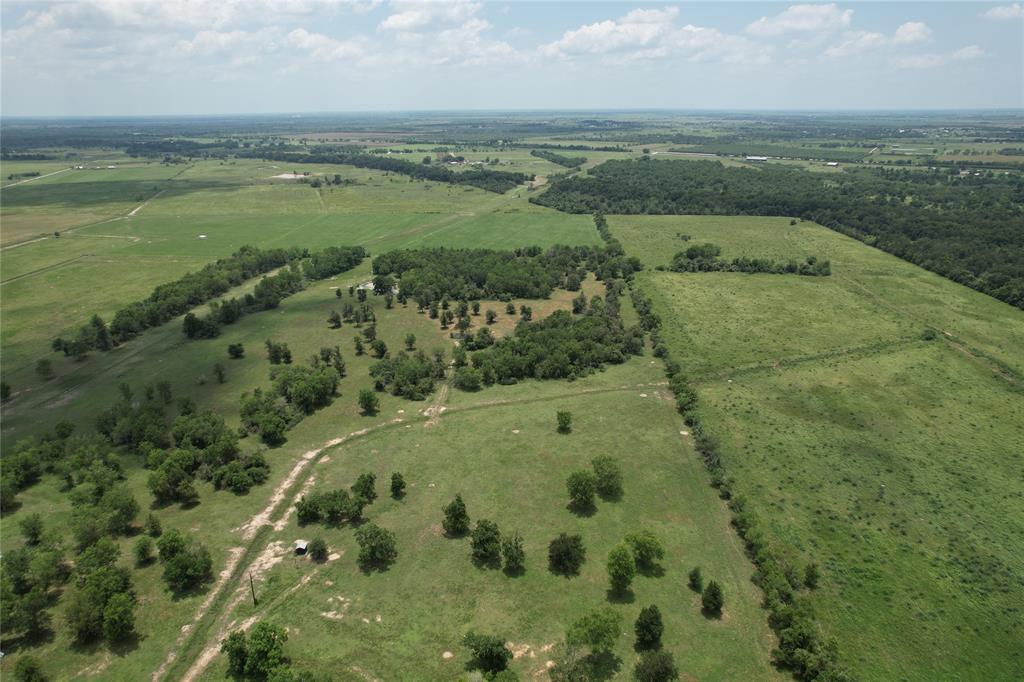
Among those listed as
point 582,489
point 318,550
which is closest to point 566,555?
point 582,489

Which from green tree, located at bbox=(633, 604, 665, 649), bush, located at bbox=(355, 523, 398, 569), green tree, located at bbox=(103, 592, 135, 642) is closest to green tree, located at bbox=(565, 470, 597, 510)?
green tree, located at bbox=(633, 604, 665, 649)

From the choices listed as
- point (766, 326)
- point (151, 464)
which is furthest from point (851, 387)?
point (151, 464)

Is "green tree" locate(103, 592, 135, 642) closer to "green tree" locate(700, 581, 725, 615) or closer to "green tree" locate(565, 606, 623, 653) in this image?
"green tree" locate(565, 606, 623, 653)

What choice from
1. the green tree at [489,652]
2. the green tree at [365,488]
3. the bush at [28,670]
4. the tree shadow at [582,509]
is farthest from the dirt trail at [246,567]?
the tree shadow at [582,509]

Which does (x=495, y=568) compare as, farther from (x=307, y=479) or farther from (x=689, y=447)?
(x=689, y=447)

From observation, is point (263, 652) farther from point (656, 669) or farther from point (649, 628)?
point (649, 628)

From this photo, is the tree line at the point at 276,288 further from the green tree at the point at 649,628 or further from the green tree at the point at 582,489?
the green tree at the point at 649,628
